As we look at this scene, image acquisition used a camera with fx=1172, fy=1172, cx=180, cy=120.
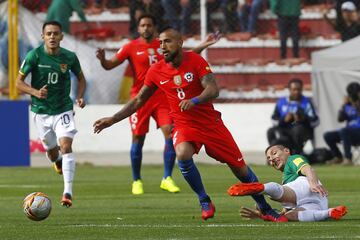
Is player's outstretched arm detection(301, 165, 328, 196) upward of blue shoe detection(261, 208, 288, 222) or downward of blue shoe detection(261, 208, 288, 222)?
upward

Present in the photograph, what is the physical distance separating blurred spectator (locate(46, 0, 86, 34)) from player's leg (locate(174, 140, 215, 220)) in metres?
13.9

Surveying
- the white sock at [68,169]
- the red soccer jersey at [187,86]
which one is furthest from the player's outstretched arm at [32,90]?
the red soccer jersey at [187,86]

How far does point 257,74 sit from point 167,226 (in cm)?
Answer: 1511

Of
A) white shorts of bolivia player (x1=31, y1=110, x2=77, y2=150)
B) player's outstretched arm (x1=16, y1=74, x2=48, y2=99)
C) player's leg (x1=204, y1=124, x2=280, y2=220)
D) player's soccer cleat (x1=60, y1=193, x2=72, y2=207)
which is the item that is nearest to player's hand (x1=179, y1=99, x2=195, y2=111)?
player's leg (x1=204, y1=124, x2=280, y2=220)

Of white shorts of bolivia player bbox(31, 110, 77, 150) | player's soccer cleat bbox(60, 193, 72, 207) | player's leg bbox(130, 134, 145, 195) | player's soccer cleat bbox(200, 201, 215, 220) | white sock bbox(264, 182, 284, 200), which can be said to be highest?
white sock bbox(264, 182, 284, 200)

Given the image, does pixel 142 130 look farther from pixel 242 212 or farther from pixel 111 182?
pixel 242 212

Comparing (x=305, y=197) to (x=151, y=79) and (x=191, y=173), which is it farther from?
(x=151, y=79)

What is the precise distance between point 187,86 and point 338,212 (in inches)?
79.4

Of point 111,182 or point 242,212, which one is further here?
point 111,182

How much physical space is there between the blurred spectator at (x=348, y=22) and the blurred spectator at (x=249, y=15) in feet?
6.33

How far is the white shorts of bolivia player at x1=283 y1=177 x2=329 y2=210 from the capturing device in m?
11.4

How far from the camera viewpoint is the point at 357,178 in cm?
1892

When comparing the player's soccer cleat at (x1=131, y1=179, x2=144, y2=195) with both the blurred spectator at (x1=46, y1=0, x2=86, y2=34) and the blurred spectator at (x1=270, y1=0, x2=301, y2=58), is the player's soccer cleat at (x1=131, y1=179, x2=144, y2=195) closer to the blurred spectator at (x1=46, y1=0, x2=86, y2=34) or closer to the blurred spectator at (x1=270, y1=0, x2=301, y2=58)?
the blurred spectator at (x1=46, y1=0, x2=86, y2=34)

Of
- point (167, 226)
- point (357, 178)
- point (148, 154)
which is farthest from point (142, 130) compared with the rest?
point (148, 154)
